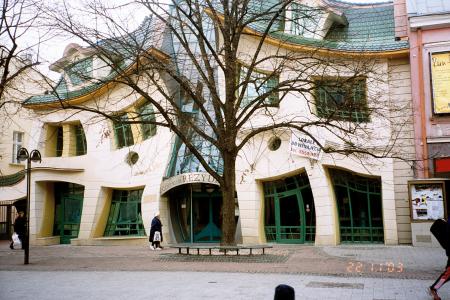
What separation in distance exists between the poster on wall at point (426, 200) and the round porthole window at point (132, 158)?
1309cm

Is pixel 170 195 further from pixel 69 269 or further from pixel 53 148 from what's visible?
pixel 69 269

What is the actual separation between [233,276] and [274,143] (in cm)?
1077

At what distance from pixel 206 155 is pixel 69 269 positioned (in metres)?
9.06

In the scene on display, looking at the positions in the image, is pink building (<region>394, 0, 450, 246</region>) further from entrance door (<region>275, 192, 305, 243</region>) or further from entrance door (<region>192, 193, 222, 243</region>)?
entrance door (<region>192, 193, 222, 243</region>)

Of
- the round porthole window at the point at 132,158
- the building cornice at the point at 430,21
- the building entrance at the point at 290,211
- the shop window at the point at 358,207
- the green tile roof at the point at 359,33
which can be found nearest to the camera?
the building cornice at the point at 430,21

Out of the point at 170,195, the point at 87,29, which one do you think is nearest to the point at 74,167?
the point at 170,195

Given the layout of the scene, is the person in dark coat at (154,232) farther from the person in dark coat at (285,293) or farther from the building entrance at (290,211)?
the person in dark coat at (285,293)

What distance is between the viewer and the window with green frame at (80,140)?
2742 centimetres

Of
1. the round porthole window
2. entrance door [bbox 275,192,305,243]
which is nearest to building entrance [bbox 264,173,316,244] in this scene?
entrance door [bbox 275,192,305,243]

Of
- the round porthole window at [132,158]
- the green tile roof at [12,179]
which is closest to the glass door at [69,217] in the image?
the green tile roof at [12,179]

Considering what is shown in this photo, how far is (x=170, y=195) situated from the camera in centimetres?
2403

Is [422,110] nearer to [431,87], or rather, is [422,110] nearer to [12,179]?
[431,87]

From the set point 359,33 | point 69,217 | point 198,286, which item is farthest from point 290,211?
point 69,217
